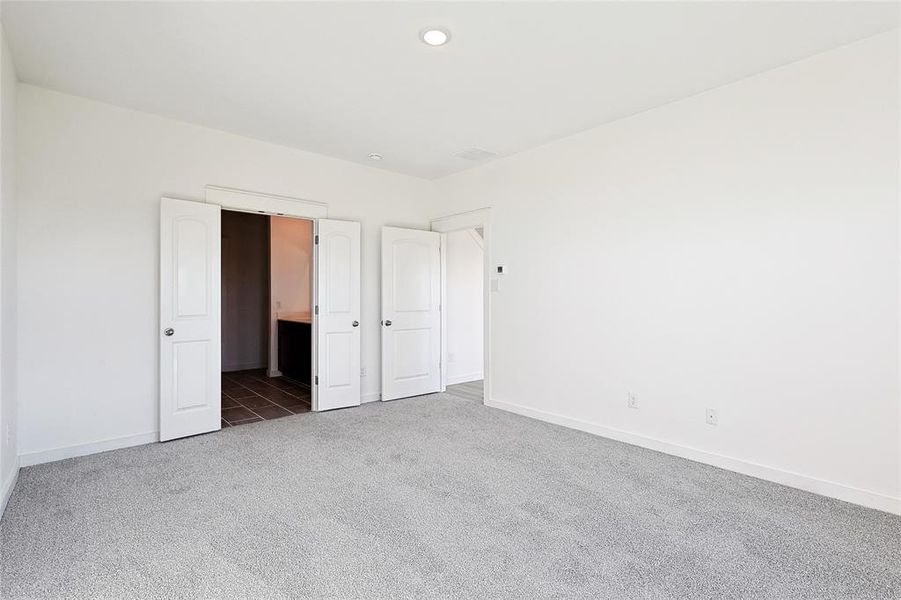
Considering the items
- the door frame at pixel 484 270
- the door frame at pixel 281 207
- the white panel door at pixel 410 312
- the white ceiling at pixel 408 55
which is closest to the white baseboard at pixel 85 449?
the door frame at pixel 281 207

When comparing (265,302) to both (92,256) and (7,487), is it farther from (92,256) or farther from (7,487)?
(7,487)

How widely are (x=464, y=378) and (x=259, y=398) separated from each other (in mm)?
2686

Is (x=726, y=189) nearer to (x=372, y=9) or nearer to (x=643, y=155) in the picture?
(x=643, y=155)

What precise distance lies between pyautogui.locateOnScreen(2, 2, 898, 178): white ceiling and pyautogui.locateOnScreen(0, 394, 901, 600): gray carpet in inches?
107

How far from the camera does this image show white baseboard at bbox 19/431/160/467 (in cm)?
322

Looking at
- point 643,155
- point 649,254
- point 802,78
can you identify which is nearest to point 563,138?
point 643,155

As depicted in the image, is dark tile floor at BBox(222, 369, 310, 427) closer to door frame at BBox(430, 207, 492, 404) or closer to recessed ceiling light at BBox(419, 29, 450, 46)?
door frame at BBox(430, 207, 492, 404)

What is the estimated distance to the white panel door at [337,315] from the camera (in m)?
4.78

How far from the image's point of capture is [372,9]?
2367 millimetres

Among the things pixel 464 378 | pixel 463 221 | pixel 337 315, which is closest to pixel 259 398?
pixel 337 315

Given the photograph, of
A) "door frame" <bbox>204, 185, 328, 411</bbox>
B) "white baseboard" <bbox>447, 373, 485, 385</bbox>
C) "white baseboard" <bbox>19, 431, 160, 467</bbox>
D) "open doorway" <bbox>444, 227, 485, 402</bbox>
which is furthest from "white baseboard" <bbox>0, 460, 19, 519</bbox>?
"white baseboard" <bbox>447, 373, 485, 385</bbox>

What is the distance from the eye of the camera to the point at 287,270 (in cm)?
697

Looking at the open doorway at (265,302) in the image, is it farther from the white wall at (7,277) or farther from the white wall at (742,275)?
the white wall at (742,275)

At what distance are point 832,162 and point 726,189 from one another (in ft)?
1.92
